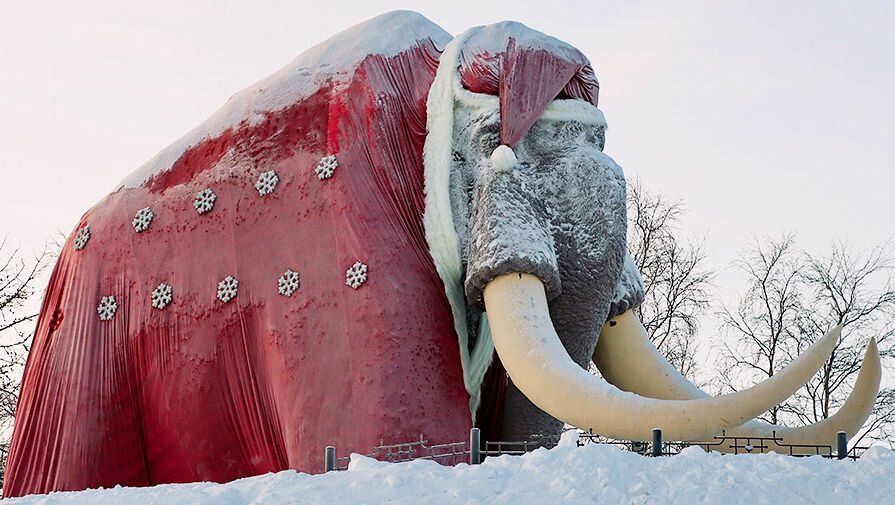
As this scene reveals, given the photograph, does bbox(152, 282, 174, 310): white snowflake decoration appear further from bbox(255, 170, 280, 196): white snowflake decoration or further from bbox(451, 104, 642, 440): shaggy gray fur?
bbox(451, 104, 642, 440): shaggy gray fur

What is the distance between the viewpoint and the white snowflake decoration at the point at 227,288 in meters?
8.27

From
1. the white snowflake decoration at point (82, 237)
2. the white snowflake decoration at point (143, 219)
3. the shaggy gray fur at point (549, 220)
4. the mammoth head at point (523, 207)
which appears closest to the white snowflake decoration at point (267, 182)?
the white snowflake decoration at point (143, 219)

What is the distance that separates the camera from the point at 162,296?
8484 millimetres

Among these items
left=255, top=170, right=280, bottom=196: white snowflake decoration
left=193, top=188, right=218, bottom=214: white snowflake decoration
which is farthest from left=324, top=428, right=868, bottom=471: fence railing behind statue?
left=193, top=188, right=218, bottom=214: white snowflake decoration

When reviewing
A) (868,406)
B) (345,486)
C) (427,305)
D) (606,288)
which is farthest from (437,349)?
(868,406)

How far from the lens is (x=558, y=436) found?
8.53m

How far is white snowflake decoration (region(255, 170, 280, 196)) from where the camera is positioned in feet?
27.4

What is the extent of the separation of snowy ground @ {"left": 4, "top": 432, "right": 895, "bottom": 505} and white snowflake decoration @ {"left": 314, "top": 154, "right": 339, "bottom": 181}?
210cm

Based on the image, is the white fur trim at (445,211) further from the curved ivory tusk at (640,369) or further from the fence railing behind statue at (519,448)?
the curved ivory tusk at (640,369)

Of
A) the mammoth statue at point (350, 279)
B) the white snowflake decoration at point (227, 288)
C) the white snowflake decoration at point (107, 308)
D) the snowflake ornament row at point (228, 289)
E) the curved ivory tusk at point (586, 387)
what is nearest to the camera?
the curved ivory tusk at point (586, 387)

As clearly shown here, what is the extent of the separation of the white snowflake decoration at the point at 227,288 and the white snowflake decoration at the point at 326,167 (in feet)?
2.41

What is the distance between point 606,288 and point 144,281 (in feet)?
8.43

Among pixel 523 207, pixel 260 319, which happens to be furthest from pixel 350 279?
pixel 523 207

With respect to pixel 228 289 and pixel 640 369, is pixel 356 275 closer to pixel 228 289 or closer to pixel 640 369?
pixel 228 289
